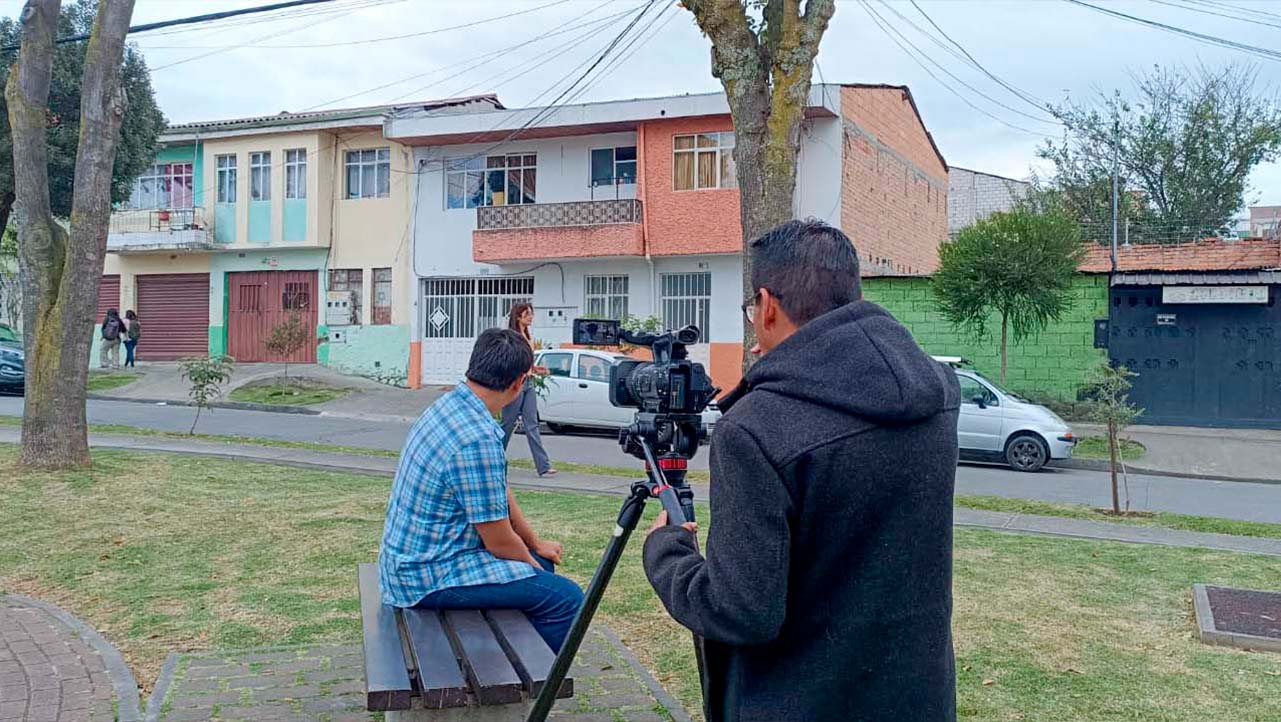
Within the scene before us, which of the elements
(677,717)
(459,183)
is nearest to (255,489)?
(677,717)

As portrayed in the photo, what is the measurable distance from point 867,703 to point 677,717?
89.7 inches

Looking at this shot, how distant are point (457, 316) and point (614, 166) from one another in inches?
217

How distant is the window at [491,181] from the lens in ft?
88.7

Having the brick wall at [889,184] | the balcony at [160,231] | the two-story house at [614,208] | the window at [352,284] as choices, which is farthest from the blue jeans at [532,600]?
the balcony at [160,231]

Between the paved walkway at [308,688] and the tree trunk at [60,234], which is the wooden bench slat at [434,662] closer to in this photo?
the paved walkway at [308,688]

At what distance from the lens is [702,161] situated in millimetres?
24547

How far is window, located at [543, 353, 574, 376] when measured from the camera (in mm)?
18984

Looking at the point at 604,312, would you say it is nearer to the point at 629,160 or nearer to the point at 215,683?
the point at 629,160

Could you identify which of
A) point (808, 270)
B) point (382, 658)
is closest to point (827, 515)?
point (808, 270)

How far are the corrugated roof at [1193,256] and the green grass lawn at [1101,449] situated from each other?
25.5ft

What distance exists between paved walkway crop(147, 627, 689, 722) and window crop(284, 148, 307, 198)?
25.6 meters

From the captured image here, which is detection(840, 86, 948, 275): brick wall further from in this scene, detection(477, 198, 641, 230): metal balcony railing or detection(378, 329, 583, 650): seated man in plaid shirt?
detection(378, 329, 583, 650): seated man in plaid shirt

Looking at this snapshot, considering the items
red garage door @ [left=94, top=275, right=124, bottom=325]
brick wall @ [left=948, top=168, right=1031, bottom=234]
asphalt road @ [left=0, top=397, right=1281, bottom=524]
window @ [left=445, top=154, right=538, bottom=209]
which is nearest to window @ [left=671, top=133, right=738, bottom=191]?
window @ [left=445, top=154, right=538, bottom=209]

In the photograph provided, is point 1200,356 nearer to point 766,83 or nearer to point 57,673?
point 766,83
